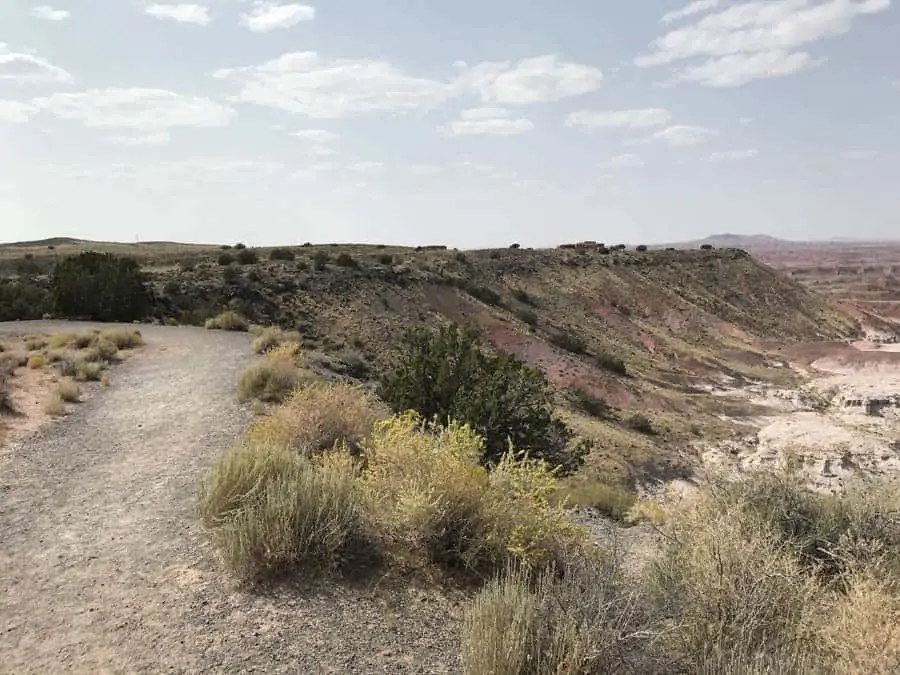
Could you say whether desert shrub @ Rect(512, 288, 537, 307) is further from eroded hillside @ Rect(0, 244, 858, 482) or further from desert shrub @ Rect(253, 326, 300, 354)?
desert shrub @ Rect(253, 326, 300, 354)

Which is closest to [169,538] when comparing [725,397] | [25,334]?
[25,334]

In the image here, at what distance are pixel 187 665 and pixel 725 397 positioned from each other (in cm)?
3426

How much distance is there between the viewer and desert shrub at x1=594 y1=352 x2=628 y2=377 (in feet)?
119

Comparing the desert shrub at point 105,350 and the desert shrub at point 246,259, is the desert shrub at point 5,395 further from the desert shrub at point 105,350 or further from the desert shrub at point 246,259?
the desert shrub at point 246,259

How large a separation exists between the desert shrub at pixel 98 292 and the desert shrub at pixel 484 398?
51.9 feet

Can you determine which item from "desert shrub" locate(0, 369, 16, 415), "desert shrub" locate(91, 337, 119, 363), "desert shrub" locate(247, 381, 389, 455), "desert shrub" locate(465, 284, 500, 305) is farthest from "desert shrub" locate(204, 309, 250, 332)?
"desert shrub" locate(465, 284, 500, 305)

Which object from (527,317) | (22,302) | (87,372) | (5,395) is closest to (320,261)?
(527,317)

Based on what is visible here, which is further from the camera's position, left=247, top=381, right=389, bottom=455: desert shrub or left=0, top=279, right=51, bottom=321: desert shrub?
left=0, top=279, right=51, bottom=321: desert shrub

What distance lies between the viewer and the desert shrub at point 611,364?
36294 mm

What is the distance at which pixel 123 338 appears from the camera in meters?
20.0

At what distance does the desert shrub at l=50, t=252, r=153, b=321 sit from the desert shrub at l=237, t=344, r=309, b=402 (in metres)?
15.6

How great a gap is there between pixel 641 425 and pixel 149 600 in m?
24.3

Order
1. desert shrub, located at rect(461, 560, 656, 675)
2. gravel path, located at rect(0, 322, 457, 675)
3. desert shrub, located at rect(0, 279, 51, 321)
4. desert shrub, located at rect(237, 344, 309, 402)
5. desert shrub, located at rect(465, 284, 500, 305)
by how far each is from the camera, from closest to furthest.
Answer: desert shrub, located at rect(461, 560, 656, 675) → gravel path, located at rect(0, 322, 457, 675) → desert shrub, located at rect(237, 344, 309, 402) → desert shrub, located at rect(0, 279, 51, 321) → desert shrub, located at rect(465, 284, 500, 305)

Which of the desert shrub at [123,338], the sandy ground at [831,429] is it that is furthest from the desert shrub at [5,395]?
the sandy ground at [831,429]
